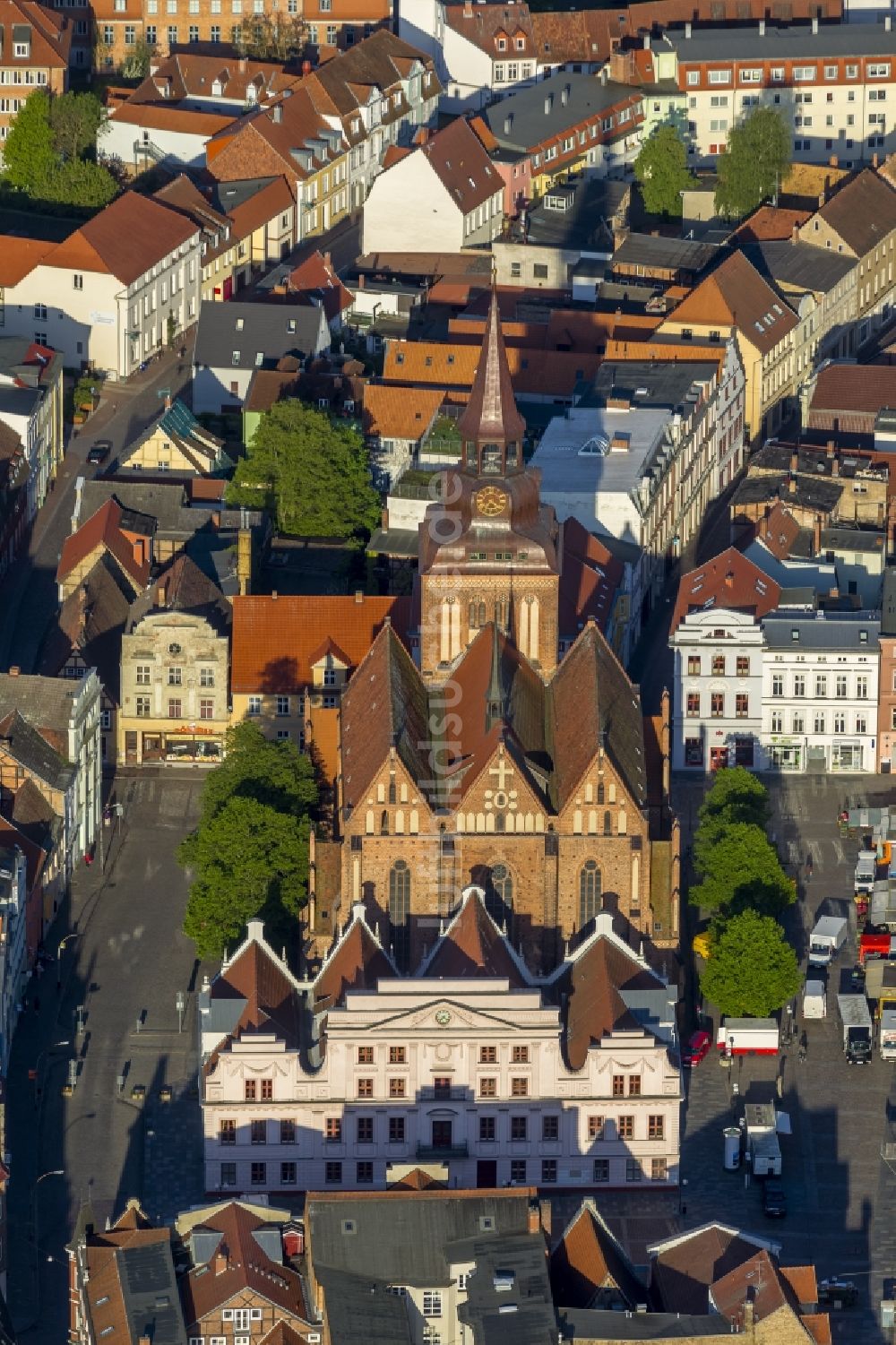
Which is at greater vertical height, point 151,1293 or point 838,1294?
point 151,1293

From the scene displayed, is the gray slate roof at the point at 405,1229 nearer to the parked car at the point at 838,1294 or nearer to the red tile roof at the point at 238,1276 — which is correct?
the red tile roof at the point at 238,1276

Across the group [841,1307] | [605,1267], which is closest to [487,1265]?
[605,1267]

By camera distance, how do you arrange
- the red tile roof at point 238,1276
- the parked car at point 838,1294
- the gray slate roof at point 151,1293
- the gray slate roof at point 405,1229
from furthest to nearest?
the parked car at point 838,1294 < the gray slate roof at point 405,1229 < the red tile roof at point 238,1276 < the gray slate roof at point 151,1293

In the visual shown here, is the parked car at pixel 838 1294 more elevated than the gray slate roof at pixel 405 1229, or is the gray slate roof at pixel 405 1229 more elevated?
the gray slate roof at pixel 405 1229

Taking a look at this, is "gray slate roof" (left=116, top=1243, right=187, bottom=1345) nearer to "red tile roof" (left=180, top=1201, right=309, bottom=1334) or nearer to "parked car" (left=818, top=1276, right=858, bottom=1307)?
"red tile roof" (left=180, top=1201, right=309, bottom=1334)

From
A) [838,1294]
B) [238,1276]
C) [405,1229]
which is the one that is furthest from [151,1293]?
[838,1294]

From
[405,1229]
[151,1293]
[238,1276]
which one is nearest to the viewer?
[151,1293]

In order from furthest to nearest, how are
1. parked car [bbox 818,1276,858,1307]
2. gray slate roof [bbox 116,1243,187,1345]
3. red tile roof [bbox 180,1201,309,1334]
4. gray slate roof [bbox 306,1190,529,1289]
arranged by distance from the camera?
parked car [bbox 818,1276,858,1307] < gray slate roof [bbox 306,1190,529,1289] < red tile roof [bbox 180,1201,309,1334] < gray slate roof [bbox 116,1243,187,1345]

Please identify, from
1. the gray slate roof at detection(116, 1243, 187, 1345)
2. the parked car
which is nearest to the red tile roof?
the gray slate roof at detection(116, 1243, 187, 1345)

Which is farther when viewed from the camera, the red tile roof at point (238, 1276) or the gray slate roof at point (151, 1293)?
the red tile roof at point (238, 1276)

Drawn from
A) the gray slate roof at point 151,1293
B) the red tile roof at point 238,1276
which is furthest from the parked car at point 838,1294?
the gray slate roof at point 151,1293

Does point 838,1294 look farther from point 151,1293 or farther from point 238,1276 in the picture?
point 151,1293
